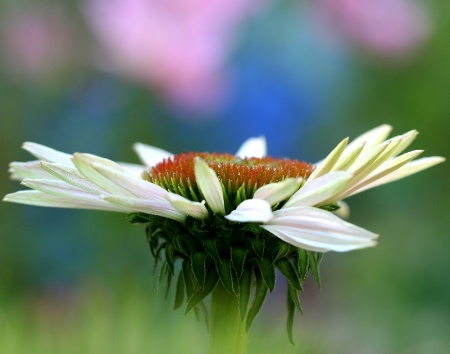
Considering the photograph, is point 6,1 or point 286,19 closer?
point 6,1

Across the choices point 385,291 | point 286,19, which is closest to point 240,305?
point 385,291

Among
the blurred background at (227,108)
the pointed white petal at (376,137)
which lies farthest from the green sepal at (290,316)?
the blurred background at (227,108)

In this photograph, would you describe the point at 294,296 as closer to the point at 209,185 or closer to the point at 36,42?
the point at 209,185

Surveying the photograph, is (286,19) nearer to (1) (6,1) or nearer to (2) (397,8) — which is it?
(2) (397,8)

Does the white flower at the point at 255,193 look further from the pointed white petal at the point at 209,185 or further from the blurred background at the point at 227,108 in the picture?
the blurred background at the point at 227,108

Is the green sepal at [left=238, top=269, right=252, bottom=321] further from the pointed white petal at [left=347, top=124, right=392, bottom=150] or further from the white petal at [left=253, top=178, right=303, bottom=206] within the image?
the pointed white petal at [left=347, top=124, right=392, bottom=150]

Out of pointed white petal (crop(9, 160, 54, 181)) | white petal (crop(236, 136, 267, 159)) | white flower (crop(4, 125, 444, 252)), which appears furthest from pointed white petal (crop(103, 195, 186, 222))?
white petal (crop(236, 136, 267, 159))

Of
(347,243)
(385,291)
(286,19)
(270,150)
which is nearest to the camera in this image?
(347,243)
